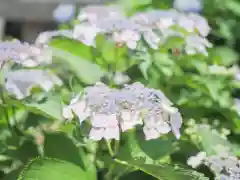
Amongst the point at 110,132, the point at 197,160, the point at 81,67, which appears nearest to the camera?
the point at 110,132

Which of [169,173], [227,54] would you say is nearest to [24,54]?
[169,173]

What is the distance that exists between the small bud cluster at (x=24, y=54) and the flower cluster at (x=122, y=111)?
0.36 ft

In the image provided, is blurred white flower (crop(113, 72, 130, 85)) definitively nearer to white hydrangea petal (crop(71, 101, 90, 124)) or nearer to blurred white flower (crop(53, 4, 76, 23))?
white hydrangea petal (crop(71, 101, 90, 124))

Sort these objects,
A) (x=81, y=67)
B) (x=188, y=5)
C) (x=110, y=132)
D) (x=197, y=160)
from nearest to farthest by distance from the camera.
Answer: (x=110, y=132), (x=197, y=160), (x=81, y=67), (x=188, y=5)

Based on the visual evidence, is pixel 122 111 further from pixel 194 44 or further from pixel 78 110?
pixel 194 44

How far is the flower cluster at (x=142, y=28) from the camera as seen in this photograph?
821 millimetres

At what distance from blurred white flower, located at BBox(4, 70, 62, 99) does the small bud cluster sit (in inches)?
0.8

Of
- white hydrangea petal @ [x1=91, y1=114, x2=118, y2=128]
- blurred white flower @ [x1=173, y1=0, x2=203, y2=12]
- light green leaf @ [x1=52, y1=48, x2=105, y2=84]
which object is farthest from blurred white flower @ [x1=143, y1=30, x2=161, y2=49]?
blurred white flower @ [x1=173, y1=0, x2=203, y2=12]

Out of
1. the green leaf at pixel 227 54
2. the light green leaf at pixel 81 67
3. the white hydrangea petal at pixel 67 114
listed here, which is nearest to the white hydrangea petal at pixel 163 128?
the white hydrangea petal at pixel 67 114

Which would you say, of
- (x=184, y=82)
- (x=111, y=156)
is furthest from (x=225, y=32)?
(x=111, y=156)

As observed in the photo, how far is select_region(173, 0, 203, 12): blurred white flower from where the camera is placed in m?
1.30

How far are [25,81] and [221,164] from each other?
0.28m

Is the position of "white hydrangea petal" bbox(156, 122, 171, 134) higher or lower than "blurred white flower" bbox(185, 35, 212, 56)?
lower

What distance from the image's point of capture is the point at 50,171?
2.24 ft
